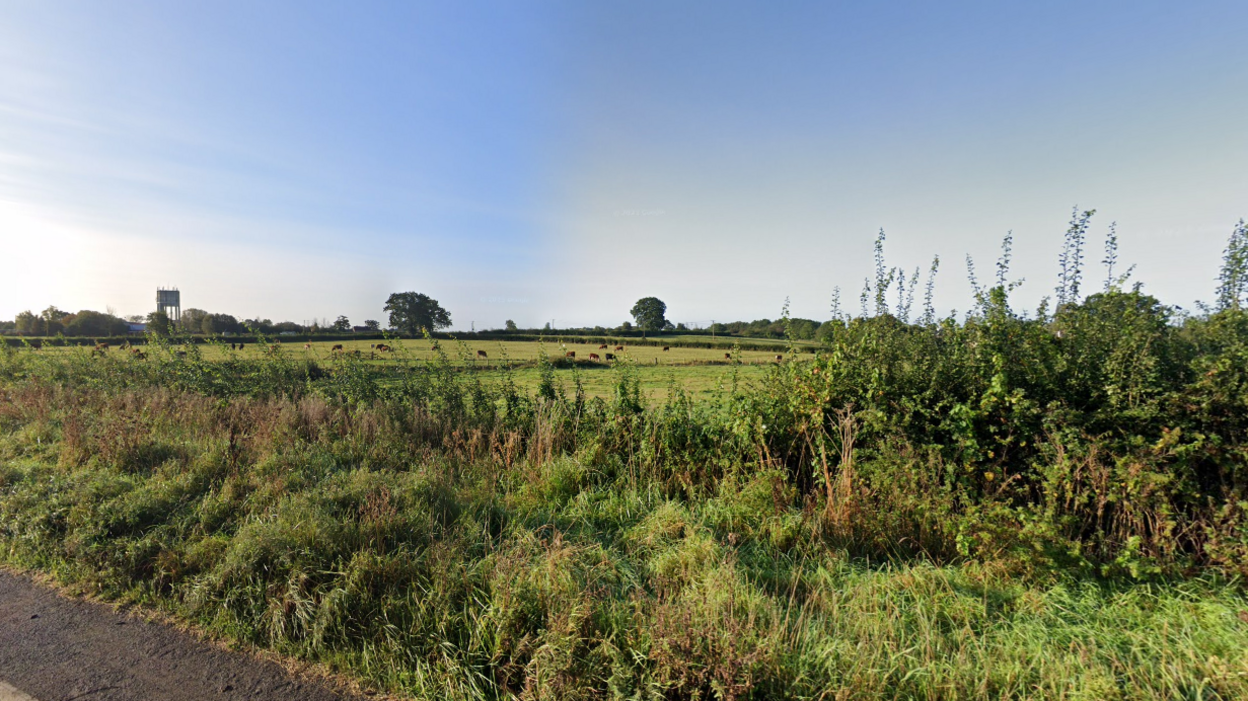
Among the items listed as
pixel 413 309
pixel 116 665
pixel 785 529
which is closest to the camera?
pixel 116 665

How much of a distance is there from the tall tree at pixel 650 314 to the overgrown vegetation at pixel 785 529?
211 ft

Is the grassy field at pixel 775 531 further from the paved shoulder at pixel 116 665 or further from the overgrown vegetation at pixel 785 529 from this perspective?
the paved shoulder at pixel 116 665

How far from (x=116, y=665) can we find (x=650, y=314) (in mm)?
74201

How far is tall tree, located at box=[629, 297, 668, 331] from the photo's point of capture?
72125 millimetres

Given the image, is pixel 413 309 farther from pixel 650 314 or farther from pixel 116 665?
pixel 116 665

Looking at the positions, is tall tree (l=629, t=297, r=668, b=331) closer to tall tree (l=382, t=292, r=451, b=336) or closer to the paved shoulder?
tall tree (l=382, t=292, r=451, b=336)

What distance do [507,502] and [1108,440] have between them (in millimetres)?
5539

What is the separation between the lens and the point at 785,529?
4816 mm

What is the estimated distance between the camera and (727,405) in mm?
6820

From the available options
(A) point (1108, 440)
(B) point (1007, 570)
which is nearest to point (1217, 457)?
(A) point (1108, 440)

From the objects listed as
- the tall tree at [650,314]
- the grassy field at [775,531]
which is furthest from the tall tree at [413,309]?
the grassy field at [775,531]

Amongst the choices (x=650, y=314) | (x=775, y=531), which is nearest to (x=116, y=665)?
(x=775, y=531)

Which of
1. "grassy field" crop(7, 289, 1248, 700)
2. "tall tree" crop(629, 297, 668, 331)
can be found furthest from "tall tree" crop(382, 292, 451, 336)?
"grassy field" crop(7, 289, 1248, 700)

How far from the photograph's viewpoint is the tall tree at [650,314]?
72.1 metres
